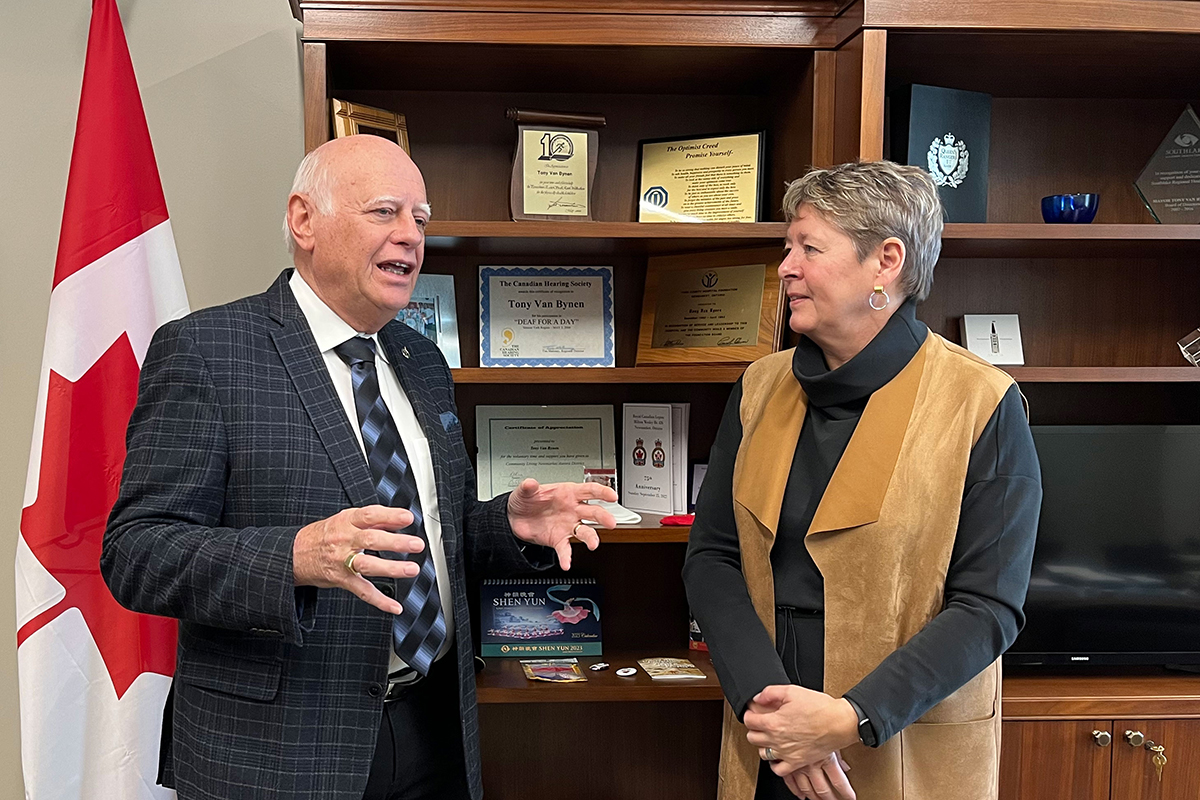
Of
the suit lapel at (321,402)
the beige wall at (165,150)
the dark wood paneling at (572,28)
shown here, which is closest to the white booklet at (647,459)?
the dark wood paneling at (572,28)

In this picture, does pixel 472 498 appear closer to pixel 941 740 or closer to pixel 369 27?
pixel 941 740

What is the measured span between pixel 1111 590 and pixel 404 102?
6.66ft

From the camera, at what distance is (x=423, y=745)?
152 cm

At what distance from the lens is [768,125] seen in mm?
2434

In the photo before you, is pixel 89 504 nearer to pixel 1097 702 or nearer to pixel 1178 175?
pixel 1097 702

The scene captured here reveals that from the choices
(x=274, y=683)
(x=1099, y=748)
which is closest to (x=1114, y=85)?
(x=1099, y=748)

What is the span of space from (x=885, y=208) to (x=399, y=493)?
895 millimetres

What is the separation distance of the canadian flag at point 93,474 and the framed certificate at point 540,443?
0.79 meters

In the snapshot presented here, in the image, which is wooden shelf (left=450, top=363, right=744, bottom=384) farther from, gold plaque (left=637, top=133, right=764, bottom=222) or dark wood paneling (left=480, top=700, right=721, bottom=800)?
dark wood paneling (left=480, top=700, right=721, bottom=800)

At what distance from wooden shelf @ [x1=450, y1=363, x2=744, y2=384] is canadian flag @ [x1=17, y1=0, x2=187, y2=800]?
0.69m

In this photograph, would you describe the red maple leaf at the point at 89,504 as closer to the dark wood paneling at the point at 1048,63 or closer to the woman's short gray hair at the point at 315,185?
the woman's short gray hair at the point at 315,185

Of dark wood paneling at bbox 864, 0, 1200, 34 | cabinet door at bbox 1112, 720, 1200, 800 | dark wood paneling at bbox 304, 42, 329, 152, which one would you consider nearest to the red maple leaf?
dark wood paneling at bbox 304, 42, 329, 152

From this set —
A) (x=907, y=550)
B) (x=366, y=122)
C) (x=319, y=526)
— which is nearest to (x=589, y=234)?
(x=366, y=122)

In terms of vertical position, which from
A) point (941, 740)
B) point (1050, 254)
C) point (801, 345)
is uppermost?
point (1050, 254)
